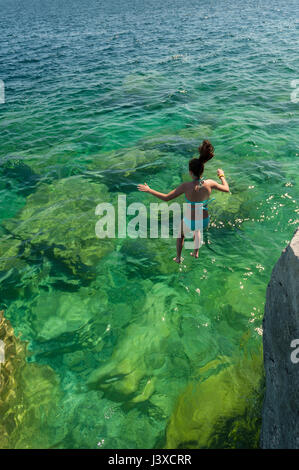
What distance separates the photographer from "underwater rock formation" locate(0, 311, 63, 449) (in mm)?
4305

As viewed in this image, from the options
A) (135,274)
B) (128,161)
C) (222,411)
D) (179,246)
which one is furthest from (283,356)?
(128,161)

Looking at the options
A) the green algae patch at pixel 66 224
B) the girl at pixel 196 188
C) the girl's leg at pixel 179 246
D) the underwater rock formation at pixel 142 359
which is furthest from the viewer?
the green algae patch at pixel 66 224

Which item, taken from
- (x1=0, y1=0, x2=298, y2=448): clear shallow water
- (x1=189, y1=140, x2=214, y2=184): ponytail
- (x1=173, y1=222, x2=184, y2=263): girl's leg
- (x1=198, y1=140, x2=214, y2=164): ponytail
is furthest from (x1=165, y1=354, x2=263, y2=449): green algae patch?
(x1=198, y1=140, x2=214, y2=164): ponytail

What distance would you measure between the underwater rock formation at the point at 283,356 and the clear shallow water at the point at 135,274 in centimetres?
88

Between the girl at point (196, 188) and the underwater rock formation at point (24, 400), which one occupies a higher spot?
the girl at point (196, 188)

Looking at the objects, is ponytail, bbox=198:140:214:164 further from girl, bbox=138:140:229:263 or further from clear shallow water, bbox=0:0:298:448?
clear shallow water, bbox=0:0:298:448

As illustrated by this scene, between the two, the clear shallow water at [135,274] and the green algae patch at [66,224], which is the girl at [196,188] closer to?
the clear shallow water at [135,274]

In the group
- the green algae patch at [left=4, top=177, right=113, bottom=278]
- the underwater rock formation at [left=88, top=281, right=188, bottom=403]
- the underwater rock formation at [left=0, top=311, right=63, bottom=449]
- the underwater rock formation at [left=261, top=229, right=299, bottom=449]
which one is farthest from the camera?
the green algae patch at [left=4, top=177, right=113, bottom=278]

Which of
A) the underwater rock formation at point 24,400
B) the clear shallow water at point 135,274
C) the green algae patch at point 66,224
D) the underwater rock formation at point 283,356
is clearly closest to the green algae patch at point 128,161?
the clear shallow water at point 135,274

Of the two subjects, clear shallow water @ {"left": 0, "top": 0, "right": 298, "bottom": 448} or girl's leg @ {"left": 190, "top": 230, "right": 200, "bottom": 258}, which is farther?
girl's leg @ {"left": 190, "top": 230, "right": 200, "bottom": 258}

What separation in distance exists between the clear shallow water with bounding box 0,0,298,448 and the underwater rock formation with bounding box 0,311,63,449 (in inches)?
0.7

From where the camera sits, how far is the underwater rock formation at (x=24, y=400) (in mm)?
4305

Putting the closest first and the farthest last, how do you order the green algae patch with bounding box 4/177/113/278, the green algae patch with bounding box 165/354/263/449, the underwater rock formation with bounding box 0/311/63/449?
the green algae patch with bounding box 165/354/263/449 < the underwater rock formation with bounding box 0/311/63/449 < the green algae patch with bounding box 4/177/113/278

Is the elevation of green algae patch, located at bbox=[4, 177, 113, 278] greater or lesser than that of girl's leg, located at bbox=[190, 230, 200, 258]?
lesser
